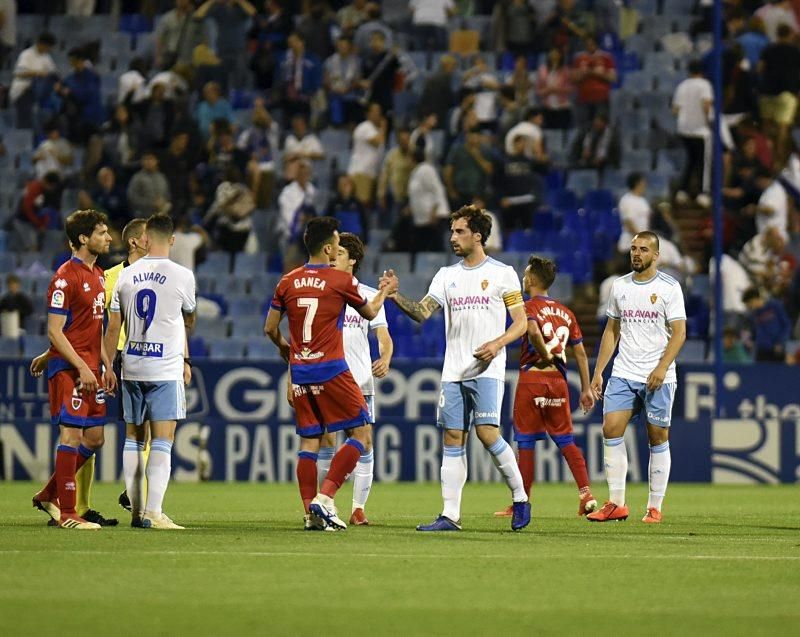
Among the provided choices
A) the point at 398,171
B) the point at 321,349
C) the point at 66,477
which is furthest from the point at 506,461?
the point at 398,171

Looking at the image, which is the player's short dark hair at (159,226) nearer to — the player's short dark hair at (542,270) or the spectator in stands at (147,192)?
the player's short dark hair at (542,270)

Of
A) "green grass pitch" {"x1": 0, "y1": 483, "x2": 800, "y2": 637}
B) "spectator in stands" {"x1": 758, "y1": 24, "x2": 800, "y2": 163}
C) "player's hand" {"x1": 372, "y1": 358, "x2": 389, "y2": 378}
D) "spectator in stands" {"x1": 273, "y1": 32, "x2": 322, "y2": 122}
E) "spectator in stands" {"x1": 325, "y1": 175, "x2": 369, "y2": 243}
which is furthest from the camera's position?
"spectator in stands" {"x1": 273, "y1": 32, "x2": 322, "y2": 122}

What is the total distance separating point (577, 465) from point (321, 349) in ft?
11.1

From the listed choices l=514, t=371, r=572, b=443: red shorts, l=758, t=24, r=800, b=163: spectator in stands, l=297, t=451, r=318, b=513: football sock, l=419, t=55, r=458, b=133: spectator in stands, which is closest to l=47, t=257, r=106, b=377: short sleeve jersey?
l=297, t=451, r=318, b=513: football sock

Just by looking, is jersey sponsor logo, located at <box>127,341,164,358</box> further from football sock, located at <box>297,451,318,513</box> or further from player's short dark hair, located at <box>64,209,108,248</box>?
football sock, located at <box>297,451,318,513</box>

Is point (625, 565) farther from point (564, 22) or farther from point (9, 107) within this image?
point (9, 107)

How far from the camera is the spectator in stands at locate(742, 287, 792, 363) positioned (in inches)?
831

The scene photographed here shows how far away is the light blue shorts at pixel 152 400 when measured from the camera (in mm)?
10602

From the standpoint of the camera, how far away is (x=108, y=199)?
23281 millimetres

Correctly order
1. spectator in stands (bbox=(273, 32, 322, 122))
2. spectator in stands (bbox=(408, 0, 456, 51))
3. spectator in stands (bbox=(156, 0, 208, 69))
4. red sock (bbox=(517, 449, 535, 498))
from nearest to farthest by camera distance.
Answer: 1. red sock (bbox=(517, 449, 535, 498))
2. spectator in stands (bbox=(273, 32, 322, 122))
3. spectator in stands (bbox=(156, 0, 208, 69))
4. spectator in stands (bbox=(408, 0, 456, 51))

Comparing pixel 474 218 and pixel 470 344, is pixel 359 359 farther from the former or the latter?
pixel 474 218

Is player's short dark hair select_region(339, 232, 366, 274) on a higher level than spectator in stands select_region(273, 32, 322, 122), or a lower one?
lower

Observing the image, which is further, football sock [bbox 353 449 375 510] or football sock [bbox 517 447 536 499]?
football sock [bbox 517 447 536 499]

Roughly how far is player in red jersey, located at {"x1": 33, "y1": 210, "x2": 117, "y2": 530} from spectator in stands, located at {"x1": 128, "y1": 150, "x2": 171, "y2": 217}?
12.2 m
